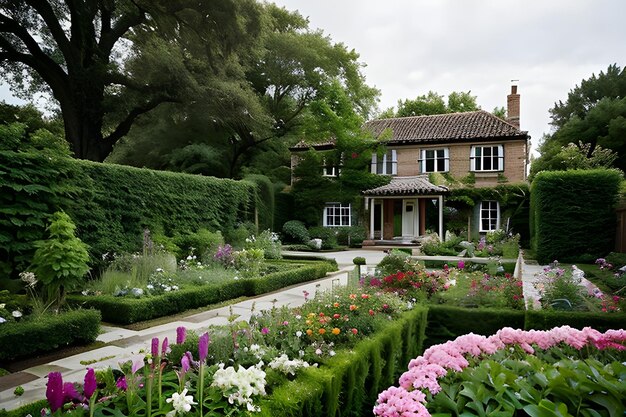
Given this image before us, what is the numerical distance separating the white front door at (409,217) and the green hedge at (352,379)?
729 inches

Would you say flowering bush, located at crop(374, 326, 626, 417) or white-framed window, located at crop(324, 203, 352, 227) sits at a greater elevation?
white-framed window, located at crop(324, 203, 352, 227)

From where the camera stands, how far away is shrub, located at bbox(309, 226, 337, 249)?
2152cm

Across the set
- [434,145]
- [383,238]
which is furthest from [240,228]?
[434,145]

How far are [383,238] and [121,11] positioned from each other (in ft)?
59.1

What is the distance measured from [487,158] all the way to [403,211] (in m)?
5.51

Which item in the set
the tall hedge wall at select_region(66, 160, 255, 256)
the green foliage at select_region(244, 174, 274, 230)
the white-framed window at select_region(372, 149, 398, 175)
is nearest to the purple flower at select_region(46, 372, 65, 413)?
the tall hedge wall at select_region(66, 160, 255, 256)

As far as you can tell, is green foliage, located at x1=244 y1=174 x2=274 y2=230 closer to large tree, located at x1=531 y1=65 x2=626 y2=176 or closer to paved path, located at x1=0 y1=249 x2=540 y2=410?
paved path, located at x1=0 y1=249 x2=540 y2=410

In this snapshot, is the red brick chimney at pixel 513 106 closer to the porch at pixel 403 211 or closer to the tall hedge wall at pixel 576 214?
the porch at pixel 403 211

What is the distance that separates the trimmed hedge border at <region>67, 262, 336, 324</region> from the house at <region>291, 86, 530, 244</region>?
47.9ft

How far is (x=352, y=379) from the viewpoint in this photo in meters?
3.21

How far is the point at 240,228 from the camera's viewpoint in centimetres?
1352

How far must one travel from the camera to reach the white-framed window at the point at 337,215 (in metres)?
24.3

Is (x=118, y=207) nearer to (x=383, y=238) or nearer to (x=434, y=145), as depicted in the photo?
(x=383, y=238)

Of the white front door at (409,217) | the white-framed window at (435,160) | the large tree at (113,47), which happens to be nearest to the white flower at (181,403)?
the large tree at (113,47)
